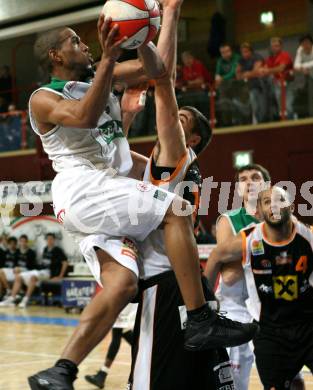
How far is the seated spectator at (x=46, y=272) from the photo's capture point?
1694cm

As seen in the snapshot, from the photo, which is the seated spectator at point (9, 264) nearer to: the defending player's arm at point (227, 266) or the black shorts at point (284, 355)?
the defending player's arm at point (227, 266)

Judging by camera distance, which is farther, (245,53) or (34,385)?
(245,53)

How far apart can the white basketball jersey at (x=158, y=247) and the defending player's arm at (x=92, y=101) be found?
75 centimetres

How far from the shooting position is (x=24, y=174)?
18703mm

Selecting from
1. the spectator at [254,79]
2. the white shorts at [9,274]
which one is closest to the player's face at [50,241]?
the white shorts at [9,274]

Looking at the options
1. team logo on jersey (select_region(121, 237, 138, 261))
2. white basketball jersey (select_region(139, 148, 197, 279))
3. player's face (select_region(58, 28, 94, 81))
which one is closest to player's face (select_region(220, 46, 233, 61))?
white basketball jersey (select_region(139, 148, 197, 279))

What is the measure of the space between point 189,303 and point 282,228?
83.4 inches

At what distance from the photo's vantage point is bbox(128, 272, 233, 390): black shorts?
13.9 ft

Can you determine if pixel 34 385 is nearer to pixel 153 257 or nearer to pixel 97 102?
pixel 153 257

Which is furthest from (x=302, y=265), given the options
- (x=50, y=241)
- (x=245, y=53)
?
(x=50, y=241)

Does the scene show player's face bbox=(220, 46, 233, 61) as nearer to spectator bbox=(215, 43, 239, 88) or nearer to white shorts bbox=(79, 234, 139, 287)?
spectator bbox=(215, 43, 239, 88)

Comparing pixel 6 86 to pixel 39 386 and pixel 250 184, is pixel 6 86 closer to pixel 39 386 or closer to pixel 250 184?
pixel 250 184

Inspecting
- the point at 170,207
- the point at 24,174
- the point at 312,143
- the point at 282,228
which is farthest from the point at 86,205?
the point at 24,174

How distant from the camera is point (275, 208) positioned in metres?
5.83
